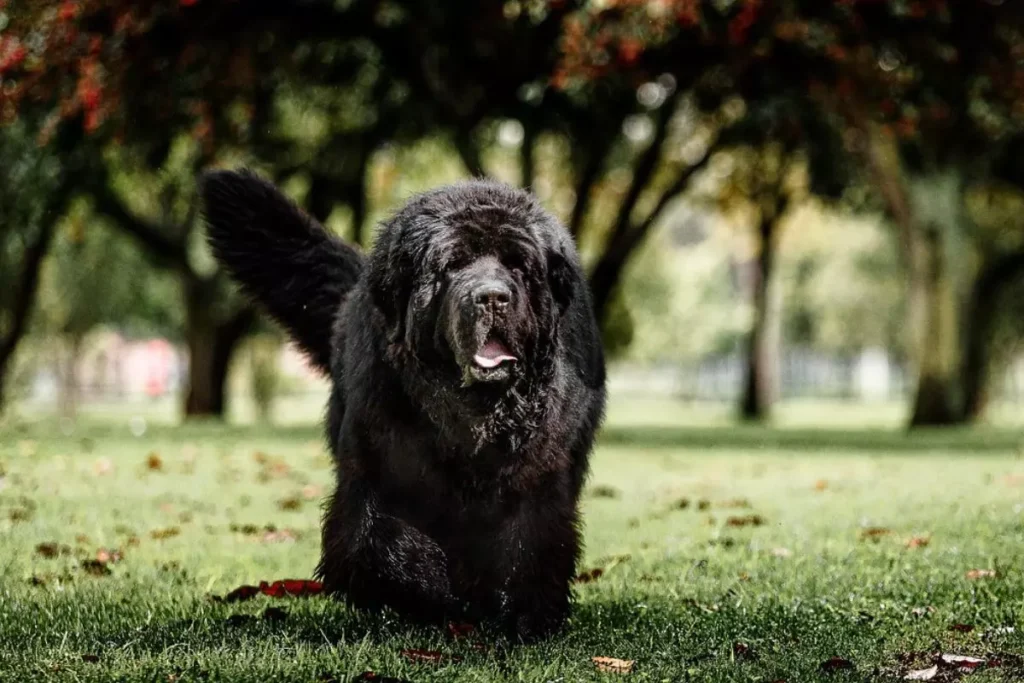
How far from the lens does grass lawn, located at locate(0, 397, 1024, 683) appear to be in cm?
376

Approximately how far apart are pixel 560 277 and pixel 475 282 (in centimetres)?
46

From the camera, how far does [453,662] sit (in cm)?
375

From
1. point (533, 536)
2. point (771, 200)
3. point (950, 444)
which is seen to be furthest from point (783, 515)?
point (771, 200)

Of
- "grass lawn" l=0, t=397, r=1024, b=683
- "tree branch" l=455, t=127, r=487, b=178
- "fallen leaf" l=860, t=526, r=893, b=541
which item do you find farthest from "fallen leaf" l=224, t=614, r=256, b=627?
"tree branch" l=455, t=127, r=487, b=178

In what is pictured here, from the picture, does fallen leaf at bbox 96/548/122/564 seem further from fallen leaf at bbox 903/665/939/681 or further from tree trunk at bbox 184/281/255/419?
tree trunk at bbox 184/281/255/419

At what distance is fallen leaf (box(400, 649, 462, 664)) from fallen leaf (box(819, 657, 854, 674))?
1.18 m

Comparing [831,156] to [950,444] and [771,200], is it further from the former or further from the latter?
[771,200]

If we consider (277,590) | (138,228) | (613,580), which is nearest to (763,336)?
(138,228)

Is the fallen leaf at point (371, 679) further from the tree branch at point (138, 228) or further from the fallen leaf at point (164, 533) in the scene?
the tree branch at point (138, 228)

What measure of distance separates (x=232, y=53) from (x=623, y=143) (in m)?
8.34

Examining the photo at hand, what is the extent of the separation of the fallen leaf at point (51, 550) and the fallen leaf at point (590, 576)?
2641 mm

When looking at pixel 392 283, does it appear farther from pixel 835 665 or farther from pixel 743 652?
pixel 835 665

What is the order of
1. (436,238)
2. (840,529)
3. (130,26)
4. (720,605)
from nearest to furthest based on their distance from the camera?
1. (436,238)
2. (720,605)
3. (840,529)
4. (130,26)

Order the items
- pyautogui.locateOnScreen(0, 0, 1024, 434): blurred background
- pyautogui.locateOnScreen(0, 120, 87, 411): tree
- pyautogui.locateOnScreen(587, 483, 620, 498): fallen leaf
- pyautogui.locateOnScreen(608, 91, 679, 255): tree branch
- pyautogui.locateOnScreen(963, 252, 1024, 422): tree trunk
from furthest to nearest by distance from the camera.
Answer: pyautogui.locateOnScreen(963, 252, 1024, 422): tree trunk, pyautogui.locateOnScreen(608, 91, 679, 255): tree branch, pyautogui.locateOnScreen(0, 120, 87, 411): tree, pyautogui.locateOnScreen(0, 0, 1024, 434): blurred background, pyautogui.locateOnScreen(587, 483, 620, 498): fallen leaf
